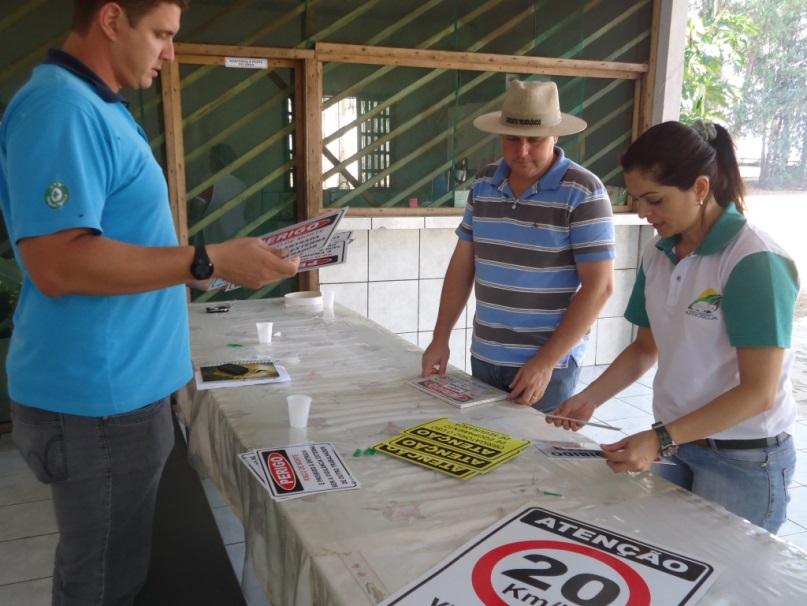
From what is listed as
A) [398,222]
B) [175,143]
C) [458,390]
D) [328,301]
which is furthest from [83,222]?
[398,222]

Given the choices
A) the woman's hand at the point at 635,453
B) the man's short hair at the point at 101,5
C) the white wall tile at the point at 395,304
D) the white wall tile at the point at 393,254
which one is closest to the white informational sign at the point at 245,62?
the white wall tile at the point at 393,254

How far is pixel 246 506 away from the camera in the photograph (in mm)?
1274

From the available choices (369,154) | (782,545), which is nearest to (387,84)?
(369,154)

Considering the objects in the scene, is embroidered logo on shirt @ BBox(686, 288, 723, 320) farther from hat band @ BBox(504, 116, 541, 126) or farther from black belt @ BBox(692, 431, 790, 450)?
hat band @ BBox(504, 116, 541, 126)

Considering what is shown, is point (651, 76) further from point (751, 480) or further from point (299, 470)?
point (299, 470)

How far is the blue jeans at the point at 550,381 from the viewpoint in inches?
74.9

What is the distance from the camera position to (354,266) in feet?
13.0

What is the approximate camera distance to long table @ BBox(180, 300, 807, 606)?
Answer: 0.90m

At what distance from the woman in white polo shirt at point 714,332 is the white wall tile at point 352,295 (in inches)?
107

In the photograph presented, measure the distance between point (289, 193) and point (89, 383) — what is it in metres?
2.79

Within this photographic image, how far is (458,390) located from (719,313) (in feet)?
2.15

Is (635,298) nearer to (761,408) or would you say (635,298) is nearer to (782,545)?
(761,408)

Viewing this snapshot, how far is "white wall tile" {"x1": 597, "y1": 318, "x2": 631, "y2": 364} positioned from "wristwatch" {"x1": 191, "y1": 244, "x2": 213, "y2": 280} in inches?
155

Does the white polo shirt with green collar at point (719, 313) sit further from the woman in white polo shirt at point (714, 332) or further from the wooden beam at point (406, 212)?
the wooden beam at point (406, 212)
